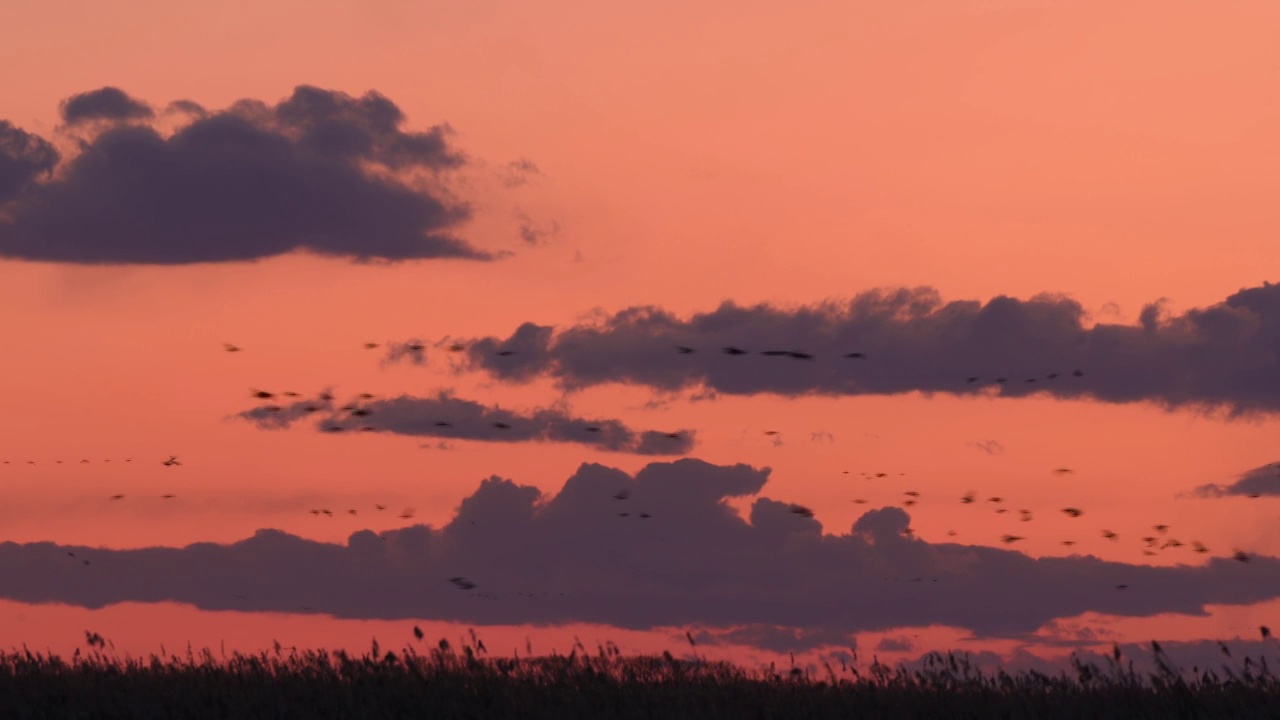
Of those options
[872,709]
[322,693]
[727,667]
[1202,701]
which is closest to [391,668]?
[322,693]

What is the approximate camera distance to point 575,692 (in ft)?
58.7

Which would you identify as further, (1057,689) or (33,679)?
(33,679)

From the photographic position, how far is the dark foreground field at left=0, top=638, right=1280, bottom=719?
56.2 ft

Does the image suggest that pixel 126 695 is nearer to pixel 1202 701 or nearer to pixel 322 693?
pixel 322 693

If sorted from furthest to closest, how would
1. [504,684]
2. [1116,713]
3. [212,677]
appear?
[212,677] → [504,684] → [1116,713]

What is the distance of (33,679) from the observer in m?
19.8

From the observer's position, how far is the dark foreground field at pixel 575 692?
17125mm

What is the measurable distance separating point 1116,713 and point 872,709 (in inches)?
102

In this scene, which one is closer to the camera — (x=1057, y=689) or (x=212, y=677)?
(x=1057, y=689)

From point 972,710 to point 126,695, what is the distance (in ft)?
31.5

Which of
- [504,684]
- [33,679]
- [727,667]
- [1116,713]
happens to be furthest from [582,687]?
[33,679]

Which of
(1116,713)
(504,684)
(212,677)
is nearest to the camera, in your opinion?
(1116,713)

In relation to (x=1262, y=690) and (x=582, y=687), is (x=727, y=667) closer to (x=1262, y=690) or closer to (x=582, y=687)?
(x=582, y=687)

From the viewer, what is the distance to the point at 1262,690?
58.2ft
